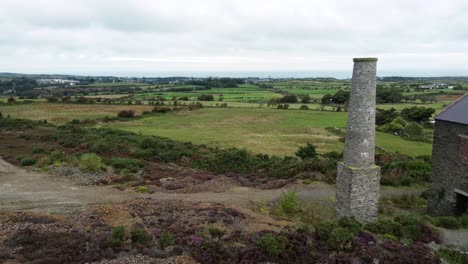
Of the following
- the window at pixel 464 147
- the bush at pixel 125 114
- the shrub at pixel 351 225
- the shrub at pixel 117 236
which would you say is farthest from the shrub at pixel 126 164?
the bush at pixel 125 114

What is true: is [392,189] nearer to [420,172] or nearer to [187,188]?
[420,172]

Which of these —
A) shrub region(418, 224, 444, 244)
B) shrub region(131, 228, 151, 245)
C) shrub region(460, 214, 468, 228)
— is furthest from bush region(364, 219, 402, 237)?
shrub region(131, 228, 151, 245)

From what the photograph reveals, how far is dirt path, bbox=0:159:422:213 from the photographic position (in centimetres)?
1812

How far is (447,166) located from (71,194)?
19663 millimetres

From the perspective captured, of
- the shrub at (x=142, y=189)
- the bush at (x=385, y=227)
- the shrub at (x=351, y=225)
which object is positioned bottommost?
the shrub at (x=142, y=189)

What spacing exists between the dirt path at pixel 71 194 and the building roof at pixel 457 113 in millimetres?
6119

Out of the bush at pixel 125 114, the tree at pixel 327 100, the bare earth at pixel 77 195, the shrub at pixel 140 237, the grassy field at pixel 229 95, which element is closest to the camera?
the shrub at pixel 140 237

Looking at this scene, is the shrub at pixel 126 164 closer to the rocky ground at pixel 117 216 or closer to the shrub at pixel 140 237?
the rocky ground at pixel 117 216

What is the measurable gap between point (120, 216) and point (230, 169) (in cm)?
1450

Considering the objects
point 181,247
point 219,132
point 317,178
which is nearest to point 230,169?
point 317,178

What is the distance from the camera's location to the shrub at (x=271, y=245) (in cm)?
1249

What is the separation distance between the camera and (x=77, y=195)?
1998 cm

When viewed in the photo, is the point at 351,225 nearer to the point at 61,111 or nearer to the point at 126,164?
the point at 126,164

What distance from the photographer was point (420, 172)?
86.4 feet
